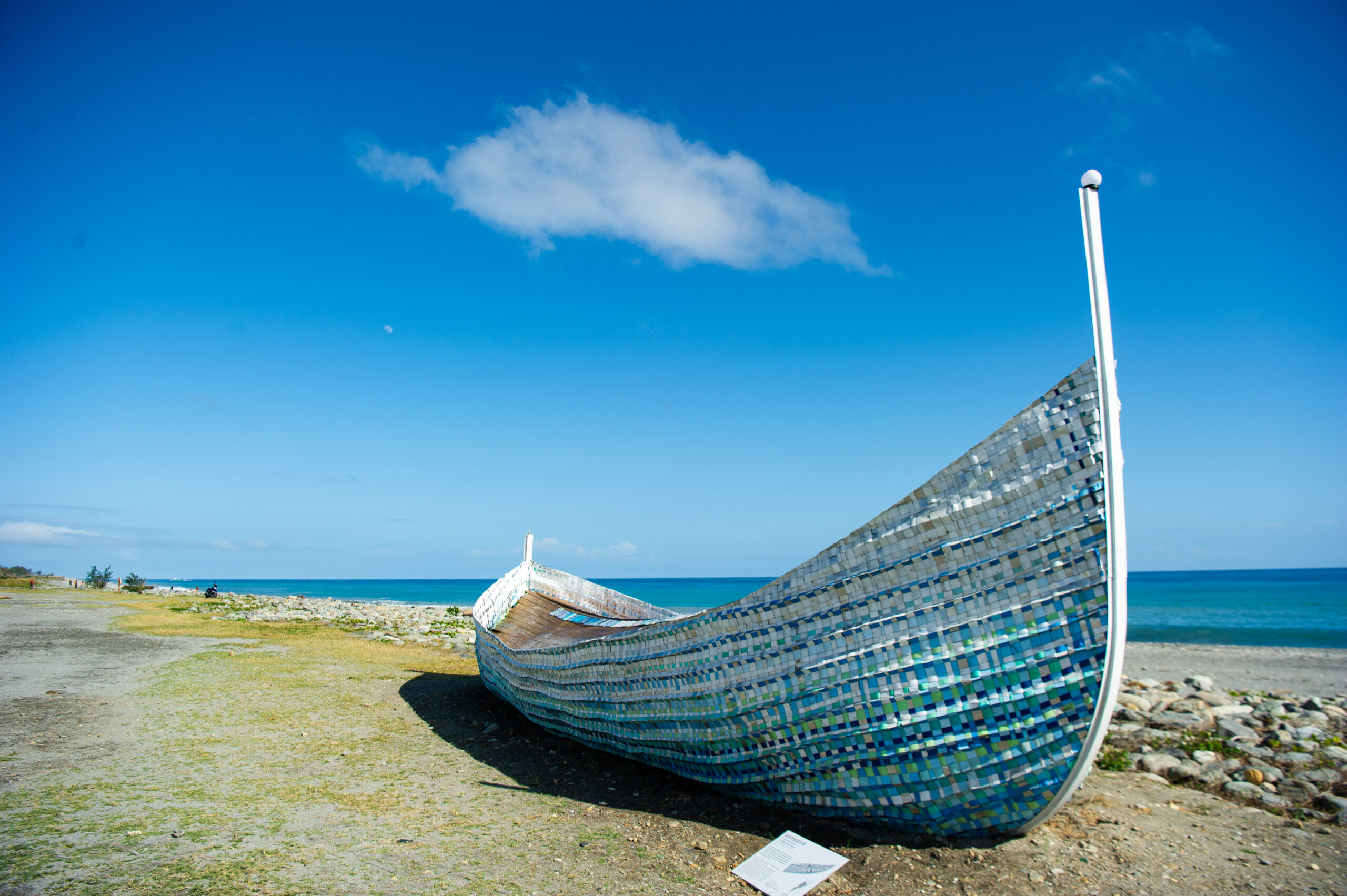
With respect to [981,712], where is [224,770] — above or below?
below

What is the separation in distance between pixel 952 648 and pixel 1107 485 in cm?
118

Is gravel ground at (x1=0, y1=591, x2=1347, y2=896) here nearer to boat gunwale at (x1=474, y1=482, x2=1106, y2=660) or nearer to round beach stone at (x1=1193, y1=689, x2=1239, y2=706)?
boat gunwale at (x1=474, y1=482, x2=1106, y2=660)

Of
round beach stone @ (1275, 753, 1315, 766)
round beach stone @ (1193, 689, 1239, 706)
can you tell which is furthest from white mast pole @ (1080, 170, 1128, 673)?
round beach stone @ (1193, 689, 1239, 706)

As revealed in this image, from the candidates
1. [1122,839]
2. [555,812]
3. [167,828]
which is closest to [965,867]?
[1122,839]

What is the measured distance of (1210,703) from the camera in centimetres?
960

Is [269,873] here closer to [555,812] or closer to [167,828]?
[167,828]

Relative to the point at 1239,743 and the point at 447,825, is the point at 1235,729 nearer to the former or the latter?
the point at 1239,743

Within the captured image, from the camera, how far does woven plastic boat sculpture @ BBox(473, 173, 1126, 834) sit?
3496mm

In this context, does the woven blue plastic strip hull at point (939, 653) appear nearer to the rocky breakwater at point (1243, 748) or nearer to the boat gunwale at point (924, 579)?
the boat gunwale at point (924, 579)

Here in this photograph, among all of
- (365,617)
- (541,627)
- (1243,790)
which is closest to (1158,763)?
(1243,790)

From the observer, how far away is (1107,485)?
344cm

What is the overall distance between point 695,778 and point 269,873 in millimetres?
2798

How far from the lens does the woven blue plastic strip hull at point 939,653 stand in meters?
3.53

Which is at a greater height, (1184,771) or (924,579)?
(924,579)
